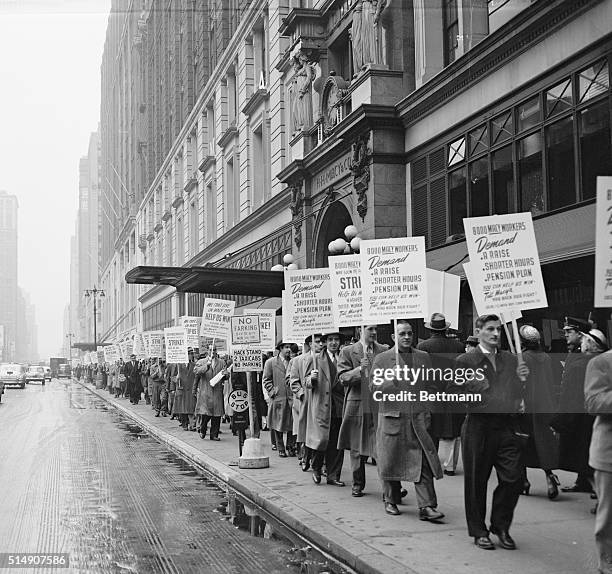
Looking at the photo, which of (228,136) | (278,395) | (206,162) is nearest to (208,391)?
(278,395)

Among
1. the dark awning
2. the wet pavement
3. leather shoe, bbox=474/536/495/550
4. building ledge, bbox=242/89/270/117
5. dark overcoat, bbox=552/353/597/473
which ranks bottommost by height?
the wet pavement

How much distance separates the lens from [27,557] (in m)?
8.04

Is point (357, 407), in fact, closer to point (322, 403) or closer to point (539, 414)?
point (322, 403)

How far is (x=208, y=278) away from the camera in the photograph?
21.8m

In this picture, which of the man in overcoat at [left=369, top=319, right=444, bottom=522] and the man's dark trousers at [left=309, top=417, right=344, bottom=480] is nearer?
the man in overcoat at [left=369, top=319, right=444, bottom=522]

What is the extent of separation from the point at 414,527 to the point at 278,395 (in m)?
7.19

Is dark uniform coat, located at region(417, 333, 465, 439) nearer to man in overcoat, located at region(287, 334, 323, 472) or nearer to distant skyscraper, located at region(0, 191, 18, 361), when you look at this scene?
man in overcoat, located at region(287, 334, 323, 472)

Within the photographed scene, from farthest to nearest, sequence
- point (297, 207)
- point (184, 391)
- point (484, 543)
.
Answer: point (297, 207)
point (184, 391)
point (484, 543)

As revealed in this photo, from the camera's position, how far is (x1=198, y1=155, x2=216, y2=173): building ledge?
1783 inches

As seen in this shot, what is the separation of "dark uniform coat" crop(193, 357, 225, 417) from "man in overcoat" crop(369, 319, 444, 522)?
9.80 metres

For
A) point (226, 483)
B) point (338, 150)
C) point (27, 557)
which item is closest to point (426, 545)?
point (27, 557)

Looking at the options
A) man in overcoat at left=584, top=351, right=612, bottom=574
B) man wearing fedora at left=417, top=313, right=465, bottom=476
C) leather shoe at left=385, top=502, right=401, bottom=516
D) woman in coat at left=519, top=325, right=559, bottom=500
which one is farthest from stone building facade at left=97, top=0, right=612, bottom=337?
man in overcoat at left=584, top=351, right=612, bottom=574

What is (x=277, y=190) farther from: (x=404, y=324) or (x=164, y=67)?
(x=164, y=67)

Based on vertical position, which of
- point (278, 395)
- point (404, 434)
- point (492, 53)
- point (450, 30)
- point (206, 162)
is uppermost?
point (206, 162)
